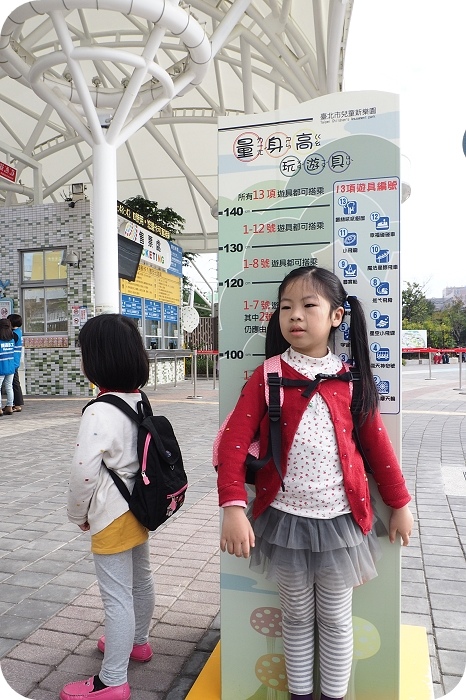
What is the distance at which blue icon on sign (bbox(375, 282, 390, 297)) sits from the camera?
193cm

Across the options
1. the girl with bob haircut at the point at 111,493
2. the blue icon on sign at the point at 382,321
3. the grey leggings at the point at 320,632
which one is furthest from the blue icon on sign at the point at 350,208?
the grey leggings at the point at 320,632

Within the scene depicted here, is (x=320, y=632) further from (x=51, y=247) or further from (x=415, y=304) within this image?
(x=415, y=304)

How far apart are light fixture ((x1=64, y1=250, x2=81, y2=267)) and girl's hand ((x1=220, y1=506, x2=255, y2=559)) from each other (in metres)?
11.6

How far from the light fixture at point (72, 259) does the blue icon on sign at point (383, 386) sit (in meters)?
11.5

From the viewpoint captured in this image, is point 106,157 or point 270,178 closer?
point 270,178

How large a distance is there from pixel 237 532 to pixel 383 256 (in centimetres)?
104

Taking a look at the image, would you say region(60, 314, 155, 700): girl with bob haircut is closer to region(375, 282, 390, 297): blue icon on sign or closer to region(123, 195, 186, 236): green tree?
region(375, 282, 390, 297): blue icon on sign

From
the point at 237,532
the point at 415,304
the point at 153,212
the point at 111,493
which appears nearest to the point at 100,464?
the point at 111,493

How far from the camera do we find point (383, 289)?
1.94m

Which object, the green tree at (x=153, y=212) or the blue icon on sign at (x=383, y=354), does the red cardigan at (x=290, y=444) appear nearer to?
the blue icon on sign at (x=383, y=354)

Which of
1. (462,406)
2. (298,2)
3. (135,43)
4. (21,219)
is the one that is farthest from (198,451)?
(298,2)

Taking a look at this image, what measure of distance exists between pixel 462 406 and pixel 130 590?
1008 cm

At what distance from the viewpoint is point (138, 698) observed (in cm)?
209

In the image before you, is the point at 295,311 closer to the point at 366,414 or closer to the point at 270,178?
the point at 366,414
